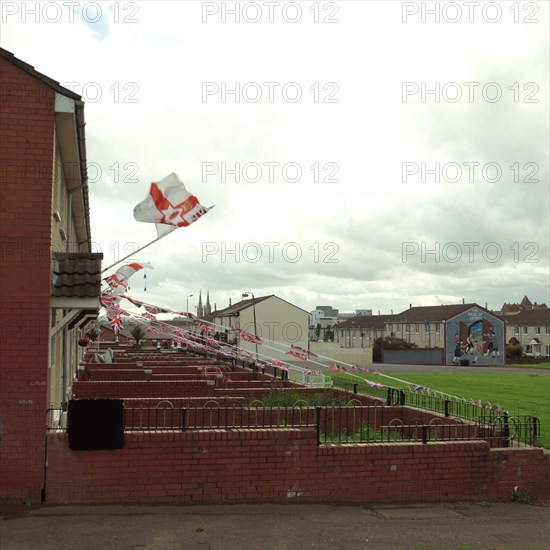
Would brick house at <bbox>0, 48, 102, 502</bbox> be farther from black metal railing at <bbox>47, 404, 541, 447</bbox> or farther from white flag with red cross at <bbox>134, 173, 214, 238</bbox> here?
white flag with red cross at <bbox>134, 173, 214, 238</bbox>

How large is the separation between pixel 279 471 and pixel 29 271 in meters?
4.31

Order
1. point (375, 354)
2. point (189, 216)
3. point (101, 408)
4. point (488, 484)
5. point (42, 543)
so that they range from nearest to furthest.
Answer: point (42, 543) → point (101, 408) → point (488, 484) → point (189, 216) → point (375, 354)

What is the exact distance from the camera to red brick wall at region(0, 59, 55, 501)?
8242mm

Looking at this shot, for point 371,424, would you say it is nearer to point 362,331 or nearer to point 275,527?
point 275,527

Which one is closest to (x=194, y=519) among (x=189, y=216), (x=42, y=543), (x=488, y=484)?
(x=42, y=543)

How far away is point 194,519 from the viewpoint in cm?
784

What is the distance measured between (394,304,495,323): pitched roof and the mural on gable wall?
123cm

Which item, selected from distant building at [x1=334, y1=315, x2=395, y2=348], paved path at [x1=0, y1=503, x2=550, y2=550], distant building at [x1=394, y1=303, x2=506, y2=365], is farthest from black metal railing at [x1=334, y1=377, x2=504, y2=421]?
distant building at [x1=334, y1=315, x2=395, y2=348]

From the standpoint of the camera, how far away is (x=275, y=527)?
299 inches

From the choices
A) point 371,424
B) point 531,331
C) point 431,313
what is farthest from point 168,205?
point 531,331

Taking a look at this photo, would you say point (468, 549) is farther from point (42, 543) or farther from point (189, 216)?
point (189, 216)

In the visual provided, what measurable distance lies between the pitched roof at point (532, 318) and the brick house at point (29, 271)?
307 ft

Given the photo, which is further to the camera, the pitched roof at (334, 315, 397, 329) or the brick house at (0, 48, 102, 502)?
the pitched roof at (334, 315, 397, 329)

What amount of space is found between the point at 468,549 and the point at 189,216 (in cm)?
674
